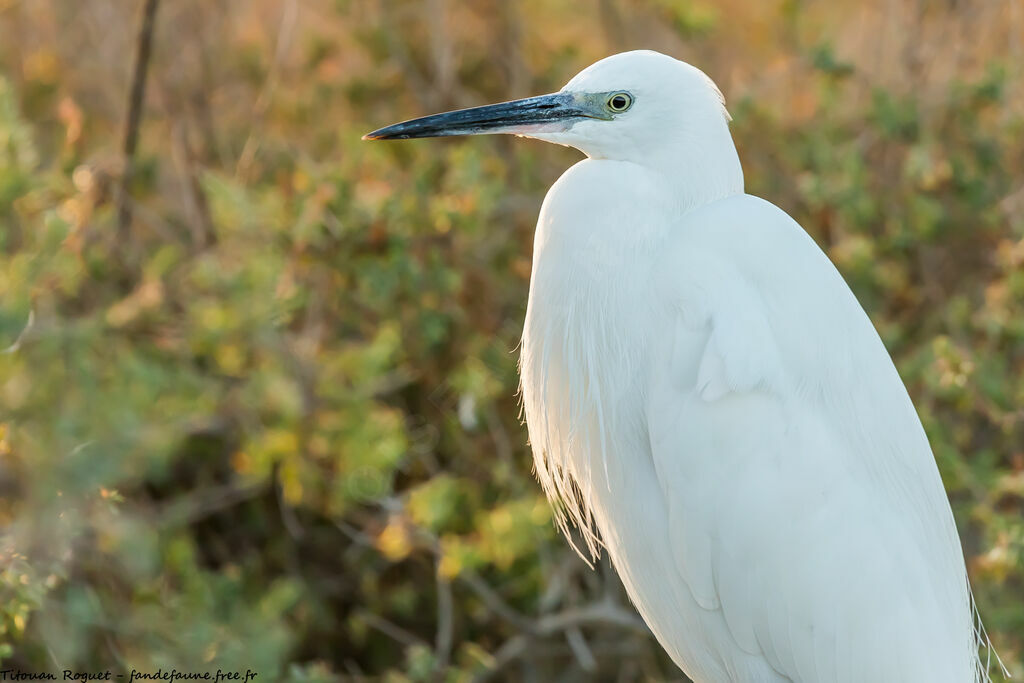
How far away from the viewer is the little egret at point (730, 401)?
163cm

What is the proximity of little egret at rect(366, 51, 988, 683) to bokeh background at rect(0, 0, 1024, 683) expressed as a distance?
1.63 ft

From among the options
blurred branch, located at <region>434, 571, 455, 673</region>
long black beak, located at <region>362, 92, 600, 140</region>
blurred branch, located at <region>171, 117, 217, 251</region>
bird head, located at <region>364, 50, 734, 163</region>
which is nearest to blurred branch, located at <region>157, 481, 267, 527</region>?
blurred branch, located at <region>434, 571, 455, 673</region>

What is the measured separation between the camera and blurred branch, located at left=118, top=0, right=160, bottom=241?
2.95m

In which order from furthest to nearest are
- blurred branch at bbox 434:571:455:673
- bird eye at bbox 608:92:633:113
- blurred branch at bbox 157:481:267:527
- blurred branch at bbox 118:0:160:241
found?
1. blurred branch at bbox 118:0:160:241
2. blurred branch at bbox 157:481:267:527
3. blurred branch at bbox 434:571:455:673
4. bird eye at bbox 608:92:633:113

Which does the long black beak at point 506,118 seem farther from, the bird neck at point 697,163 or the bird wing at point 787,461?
the bird wing at point 787,461

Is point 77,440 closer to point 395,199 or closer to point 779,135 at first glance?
point 395,199

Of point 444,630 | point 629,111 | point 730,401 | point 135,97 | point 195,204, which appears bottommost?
point 444,630

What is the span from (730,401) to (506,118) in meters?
0.60

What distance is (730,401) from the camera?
63.5 inches

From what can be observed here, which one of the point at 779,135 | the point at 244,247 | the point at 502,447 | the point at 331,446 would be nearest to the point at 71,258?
the point at 244,247

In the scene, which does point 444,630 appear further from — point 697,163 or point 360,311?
point 697,163

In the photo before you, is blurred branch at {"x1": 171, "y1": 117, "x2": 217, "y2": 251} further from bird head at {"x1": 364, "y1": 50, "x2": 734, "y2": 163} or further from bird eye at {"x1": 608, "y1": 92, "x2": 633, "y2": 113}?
bird eye at {"x1": 608, "y1": 92, "x2": 633, "y2": 113}

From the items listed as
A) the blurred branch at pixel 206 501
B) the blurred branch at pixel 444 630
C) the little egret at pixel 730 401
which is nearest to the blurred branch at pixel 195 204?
the blurred branch at pixel 206 501

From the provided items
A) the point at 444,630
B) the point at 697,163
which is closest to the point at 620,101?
the point at 697,163
